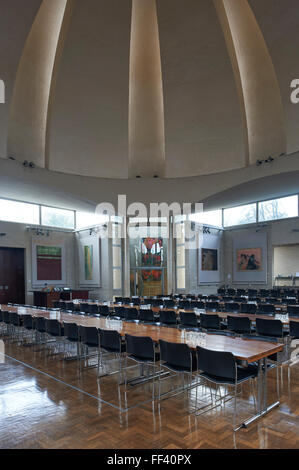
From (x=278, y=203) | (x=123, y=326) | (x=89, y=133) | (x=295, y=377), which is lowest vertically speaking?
(x=295, y=377)

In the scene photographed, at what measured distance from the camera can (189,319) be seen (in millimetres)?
6996

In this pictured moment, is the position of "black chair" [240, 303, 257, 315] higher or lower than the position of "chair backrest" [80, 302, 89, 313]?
higher

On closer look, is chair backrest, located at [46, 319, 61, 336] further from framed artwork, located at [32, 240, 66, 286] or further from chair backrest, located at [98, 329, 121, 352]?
framed artwork, located at [32, 240, 66, 286]

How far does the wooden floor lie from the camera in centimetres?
289

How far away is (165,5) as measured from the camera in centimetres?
1048

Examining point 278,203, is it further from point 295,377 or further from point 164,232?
point 295,377

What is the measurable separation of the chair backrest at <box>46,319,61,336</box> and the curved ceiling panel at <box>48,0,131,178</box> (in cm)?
837

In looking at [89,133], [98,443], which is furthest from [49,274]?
[98,443]

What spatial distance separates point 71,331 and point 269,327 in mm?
3754

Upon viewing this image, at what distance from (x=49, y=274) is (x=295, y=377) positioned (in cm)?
1458

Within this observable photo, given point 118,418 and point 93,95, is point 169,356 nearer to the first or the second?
point 118,418

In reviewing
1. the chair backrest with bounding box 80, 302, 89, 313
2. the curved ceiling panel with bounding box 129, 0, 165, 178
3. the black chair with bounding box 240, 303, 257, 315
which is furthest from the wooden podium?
the black chair with bounding box 240, 303, 257, 315

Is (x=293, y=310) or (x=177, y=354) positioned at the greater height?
Result: (x=177, y=354)

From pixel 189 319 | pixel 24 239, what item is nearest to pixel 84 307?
pixel 189 319
